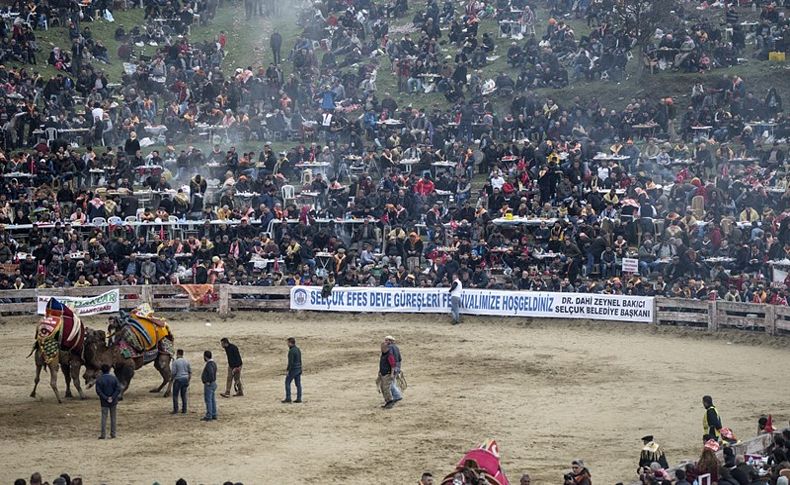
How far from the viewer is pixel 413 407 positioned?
91.9 ft

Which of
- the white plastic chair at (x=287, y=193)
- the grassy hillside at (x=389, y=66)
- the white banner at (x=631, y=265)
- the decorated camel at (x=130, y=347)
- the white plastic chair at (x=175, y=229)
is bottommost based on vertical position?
the decorated camel at (x=130, y=347)

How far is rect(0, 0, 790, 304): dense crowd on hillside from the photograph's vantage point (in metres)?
37.9

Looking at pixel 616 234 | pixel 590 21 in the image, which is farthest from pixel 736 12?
pixel 616 234

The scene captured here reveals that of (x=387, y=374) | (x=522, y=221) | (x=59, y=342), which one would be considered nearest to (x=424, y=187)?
(x=522, y=221)

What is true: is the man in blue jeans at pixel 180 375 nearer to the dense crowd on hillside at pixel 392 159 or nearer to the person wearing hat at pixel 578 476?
the person wearing hat at pixel 578 476

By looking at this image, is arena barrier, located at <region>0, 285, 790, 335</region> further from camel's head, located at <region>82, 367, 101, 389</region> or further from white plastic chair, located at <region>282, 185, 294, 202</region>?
camel's head, located at <region>82, 367, 101, 389</region>

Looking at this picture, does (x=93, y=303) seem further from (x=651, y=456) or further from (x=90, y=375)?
(x=651, y=456)

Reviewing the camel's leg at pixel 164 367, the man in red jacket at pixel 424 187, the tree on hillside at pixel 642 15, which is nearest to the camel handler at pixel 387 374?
the camel's leg at pixel 164 367

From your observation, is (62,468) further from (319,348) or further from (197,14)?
(197,14)

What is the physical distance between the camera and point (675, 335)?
112 feet

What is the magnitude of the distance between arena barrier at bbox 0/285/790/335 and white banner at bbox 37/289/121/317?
235 millimetres

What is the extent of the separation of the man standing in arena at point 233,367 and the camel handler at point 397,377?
301cm

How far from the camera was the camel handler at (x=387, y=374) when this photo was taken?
27578 mm

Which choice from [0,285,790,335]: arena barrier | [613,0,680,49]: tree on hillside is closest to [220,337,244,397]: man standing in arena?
[0,285,790,335]: arena barrier
